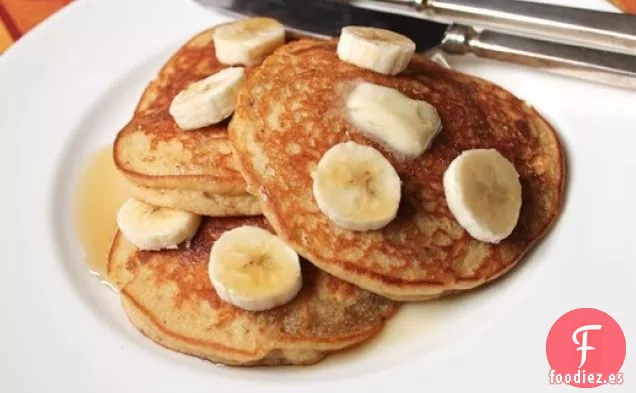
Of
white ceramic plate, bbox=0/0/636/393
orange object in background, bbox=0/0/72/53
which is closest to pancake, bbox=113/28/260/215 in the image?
white ceramic plate, bbox=0/0/636/393

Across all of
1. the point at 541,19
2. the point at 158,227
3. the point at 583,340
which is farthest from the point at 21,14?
the point at 583,340

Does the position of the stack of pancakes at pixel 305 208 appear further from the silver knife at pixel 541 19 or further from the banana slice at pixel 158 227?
the silver knife at pixel 541 19

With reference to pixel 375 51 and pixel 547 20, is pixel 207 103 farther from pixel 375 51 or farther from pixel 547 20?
pixel 547 20

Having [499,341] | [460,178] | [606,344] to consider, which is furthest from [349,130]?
[606,344]

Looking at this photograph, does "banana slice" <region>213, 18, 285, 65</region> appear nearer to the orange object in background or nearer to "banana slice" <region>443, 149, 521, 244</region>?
"banana slice" <region>443, 149, 521, 244</region>

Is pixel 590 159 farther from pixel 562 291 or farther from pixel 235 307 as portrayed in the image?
pixel 235 307
